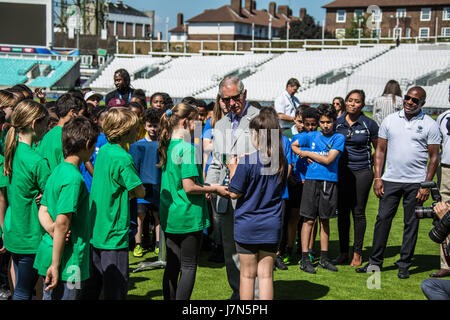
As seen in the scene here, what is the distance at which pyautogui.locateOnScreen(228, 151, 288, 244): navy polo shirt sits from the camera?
4355 millimetres

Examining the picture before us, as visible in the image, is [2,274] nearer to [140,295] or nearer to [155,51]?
[140,295]

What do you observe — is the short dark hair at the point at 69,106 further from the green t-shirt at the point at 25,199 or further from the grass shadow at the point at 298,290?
the grass shadow at the point at 298,290

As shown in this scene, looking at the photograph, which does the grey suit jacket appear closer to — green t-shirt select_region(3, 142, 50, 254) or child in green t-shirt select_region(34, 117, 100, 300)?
child in green t-shirt select_region(34, 117, 100, 300)

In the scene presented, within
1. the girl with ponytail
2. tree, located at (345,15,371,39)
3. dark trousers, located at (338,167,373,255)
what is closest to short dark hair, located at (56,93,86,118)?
the girl with ponytail

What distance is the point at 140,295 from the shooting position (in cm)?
565

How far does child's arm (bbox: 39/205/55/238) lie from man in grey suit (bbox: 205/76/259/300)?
155 cm

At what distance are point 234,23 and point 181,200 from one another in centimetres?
9349

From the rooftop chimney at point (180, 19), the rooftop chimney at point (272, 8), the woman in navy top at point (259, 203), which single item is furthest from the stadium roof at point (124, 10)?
the woman in navy top at point (259, 203)

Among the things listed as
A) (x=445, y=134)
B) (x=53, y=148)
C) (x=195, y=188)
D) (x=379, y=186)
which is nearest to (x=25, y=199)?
(x=53, y=148)

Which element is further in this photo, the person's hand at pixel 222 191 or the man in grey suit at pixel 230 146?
the man in grey suit at pixel 230 146

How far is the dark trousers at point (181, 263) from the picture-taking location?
15.5 feet

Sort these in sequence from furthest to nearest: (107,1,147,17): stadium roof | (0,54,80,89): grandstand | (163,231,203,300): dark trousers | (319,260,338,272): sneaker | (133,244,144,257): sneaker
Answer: (107,1,147,17): stadium roof → (0,54,80,89): grandstand → (133,244,144,257): sneaker → (319,260,338,272): sneaker → (163,231,203,300): dark trousers

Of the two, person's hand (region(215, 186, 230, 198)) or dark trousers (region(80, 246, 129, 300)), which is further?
person's hand (region(215, 186, 230, 198))
